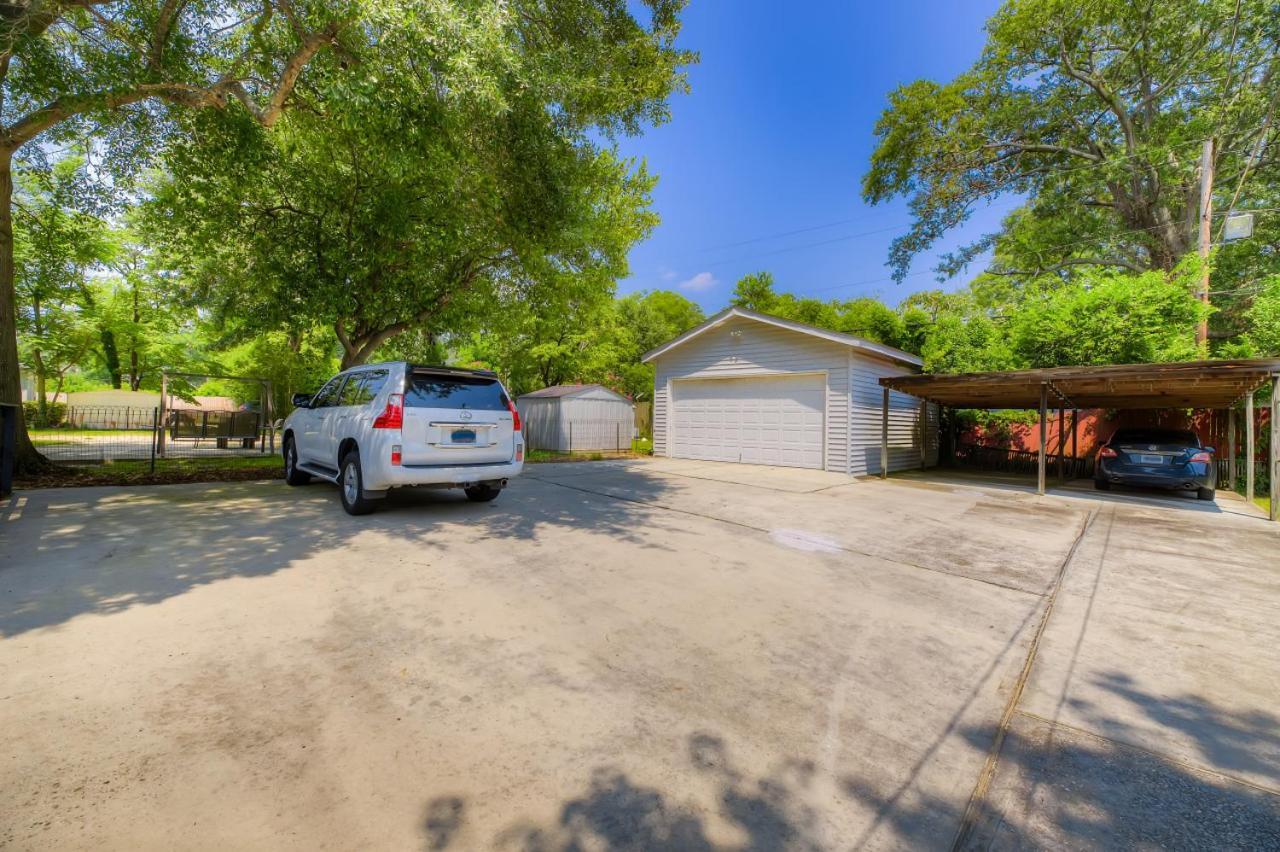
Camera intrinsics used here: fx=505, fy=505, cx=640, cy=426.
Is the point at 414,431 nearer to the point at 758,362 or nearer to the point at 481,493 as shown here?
the point at 481,493

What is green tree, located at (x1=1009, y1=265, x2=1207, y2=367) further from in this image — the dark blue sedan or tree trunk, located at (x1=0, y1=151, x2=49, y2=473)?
tree trunk, located at (x1=0, y1=151, x2=49, y2=473)

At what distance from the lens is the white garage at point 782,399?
11.9 m

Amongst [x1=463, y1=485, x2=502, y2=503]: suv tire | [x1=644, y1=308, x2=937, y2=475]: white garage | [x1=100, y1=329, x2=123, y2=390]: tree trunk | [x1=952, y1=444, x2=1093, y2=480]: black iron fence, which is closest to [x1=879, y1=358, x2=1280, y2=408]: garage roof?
[x1=644, y1=308, x2=937, y2=475]: white garage

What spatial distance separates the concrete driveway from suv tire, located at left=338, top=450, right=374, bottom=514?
2.36ft

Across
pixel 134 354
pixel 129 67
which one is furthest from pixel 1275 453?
pixel 134 354

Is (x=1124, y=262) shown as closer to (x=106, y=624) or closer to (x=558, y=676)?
(x=558, y=676)

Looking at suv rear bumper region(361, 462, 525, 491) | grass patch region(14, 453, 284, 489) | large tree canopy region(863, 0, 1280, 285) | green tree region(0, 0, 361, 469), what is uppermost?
large tree canopy region(863, 0, 1280, 285)

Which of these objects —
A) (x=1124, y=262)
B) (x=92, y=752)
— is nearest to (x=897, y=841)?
(x=92, y=752)

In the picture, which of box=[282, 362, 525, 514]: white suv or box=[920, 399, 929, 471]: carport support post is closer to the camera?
box=[282, 362, 525, 514]: white suv

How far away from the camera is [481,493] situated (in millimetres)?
7133

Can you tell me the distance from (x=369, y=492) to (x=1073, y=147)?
2161 centimetres

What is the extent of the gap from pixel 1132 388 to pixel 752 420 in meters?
7.43

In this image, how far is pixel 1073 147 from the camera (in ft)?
51.8

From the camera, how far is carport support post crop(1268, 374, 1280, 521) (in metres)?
7.29
